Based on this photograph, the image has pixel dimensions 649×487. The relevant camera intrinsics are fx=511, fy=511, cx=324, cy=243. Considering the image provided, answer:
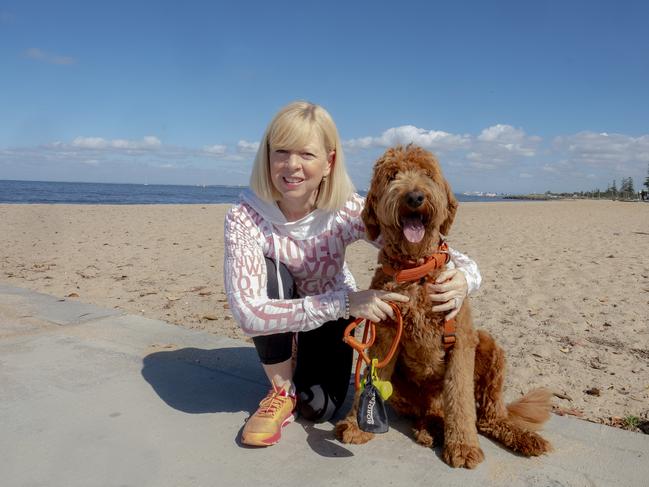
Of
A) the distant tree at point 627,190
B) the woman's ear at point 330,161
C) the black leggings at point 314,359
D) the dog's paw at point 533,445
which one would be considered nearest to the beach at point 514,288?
the dog's paw at point 533,445

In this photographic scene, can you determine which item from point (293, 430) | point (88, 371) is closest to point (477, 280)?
point (293, 430)

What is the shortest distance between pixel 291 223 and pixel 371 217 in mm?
552

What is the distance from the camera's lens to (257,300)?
107 inches

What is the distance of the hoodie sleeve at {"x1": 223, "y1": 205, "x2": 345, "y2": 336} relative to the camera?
104 inches

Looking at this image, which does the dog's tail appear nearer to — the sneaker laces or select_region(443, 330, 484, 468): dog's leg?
select_region(443, 330, 484, 468): dog's leg

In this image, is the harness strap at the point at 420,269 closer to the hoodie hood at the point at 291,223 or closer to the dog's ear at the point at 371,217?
the dog's ear at the point at 371,217

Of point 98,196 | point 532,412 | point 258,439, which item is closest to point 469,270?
point 532,412

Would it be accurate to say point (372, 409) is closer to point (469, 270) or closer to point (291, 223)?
point (469, 270)

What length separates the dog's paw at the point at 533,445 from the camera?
250 cm

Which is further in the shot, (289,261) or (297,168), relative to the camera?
(289,261)

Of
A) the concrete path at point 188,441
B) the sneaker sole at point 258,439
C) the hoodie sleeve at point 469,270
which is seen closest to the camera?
the concrete path at point 188,441

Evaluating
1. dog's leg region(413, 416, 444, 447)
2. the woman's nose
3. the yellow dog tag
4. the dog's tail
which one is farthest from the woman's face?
the dog's tail

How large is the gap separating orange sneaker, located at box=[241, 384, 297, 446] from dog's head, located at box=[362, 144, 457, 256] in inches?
43.0

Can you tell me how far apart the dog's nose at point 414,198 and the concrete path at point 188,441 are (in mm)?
1238
